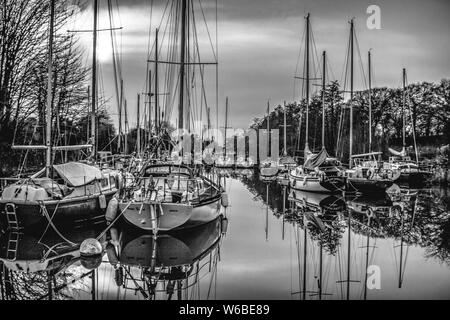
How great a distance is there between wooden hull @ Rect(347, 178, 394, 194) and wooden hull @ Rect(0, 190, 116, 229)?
2248cm

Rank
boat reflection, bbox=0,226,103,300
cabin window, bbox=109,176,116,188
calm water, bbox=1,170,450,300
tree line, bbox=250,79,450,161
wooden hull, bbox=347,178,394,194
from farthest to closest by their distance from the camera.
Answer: tree line, bbox=250,79,450,161 → wooden hull, bbox=347,178,394,194 → cabin window, bbox=109,176,116,188 → calm water, bbox=1,170,450,300 → boat reflection, bbox=0,226,103,300

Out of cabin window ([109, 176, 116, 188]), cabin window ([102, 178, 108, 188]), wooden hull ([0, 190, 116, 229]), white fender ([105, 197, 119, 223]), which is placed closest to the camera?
wooden hull ([0, 190, 116, 229])

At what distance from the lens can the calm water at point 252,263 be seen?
10914 mm

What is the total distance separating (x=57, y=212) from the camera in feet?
58.0

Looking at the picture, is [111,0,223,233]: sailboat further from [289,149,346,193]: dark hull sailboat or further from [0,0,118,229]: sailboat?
[289,149,346,193]: dark hull sailboat

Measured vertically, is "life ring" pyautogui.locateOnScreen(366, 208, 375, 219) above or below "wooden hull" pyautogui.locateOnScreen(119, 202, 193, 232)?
below

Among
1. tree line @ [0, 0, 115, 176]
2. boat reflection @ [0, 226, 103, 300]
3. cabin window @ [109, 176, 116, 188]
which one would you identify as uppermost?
tree line @ [0, 0, 115, 176]

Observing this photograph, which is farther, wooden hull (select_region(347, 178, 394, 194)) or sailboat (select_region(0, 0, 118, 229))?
wooden hull (select_region(347, 178, 394, 194))

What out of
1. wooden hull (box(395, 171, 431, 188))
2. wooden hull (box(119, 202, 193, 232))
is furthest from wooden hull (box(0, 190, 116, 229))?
wooden hull (box(395, 171, 431, 188))

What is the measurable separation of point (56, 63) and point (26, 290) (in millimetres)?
21988

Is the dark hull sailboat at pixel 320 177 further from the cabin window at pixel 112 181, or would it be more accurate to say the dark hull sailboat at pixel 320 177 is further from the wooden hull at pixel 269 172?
the wooden hull at pixel 269 172

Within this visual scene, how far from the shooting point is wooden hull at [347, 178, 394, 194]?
1399 inches

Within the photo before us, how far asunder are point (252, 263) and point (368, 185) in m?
24.3
